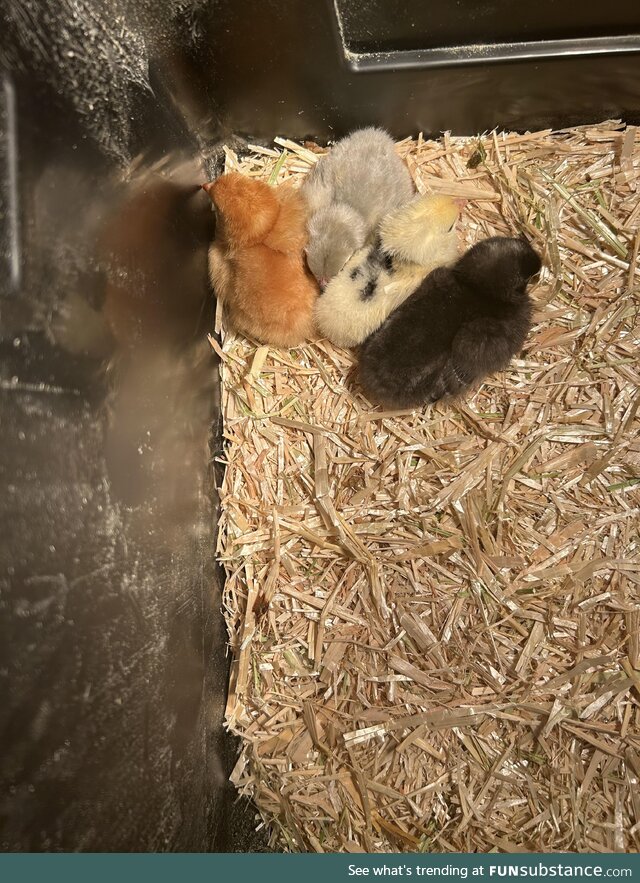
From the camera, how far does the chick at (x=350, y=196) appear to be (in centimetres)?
151

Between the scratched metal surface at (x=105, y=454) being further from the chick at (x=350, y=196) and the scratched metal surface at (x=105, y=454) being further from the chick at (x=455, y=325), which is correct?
the chick at (x=455, y=325)

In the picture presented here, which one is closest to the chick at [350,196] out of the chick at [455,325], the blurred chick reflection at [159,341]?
the chick at [455,325]

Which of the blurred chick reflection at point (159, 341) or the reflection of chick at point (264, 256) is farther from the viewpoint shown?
the reflection of chick at point (264, 256)

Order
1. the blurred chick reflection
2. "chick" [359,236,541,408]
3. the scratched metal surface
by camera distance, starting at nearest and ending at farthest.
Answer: the scratched metal surface → the blurred chick reflection → "chick" [359,236,541,408]

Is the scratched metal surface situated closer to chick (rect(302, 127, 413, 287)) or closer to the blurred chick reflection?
the blurred chick reflection

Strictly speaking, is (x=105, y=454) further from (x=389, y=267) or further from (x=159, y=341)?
(x=389, y=267)

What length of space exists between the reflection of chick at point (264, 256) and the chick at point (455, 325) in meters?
0.22

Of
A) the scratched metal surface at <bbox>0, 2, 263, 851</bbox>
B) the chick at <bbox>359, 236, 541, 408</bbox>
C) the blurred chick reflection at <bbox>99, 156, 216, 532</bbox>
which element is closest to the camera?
the scratched metal surface at <bbox>0, 2, 263, 851</bbox>

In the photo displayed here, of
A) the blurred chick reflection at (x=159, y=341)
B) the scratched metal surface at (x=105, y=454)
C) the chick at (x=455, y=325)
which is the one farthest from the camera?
the chick at (x=455, y=325)

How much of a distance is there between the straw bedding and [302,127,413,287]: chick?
0.21m

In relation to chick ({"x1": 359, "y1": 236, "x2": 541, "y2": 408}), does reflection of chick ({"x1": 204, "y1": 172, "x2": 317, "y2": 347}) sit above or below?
above

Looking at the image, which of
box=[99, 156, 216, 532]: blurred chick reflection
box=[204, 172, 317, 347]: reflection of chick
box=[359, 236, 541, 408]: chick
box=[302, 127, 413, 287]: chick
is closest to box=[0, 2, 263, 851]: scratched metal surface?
box=[99, 156, 216, 532]: blurred chick reflection

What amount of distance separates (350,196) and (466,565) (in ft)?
3.05

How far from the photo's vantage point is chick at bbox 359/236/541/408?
145cm
